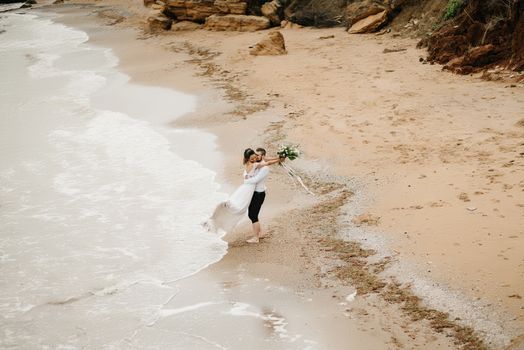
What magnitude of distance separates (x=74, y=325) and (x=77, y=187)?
16.1ft

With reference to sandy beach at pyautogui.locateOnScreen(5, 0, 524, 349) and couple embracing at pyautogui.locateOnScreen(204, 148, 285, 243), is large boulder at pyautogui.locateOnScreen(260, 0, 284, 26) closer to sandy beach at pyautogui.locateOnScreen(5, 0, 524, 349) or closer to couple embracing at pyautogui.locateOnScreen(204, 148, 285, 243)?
sandy beach at pyautogui.locateOnScreen(5, 0, 524, 349)

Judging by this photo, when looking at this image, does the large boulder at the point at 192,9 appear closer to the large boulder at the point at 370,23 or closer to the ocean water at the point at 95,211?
the large boulder at the point at 370,23

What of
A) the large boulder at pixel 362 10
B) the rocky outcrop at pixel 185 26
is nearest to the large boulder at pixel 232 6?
the rocky outcrop at pixel 185 26

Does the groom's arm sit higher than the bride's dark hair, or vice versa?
the bride's dark hair

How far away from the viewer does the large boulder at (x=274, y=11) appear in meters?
26.1

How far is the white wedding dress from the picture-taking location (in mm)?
8719

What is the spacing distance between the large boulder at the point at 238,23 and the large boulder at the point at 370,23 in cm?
536

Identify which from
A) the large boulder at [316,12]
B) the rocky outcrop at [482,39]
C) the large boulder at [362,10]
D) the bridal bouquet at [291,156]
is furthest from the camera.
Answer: the large boulder at [316,12]

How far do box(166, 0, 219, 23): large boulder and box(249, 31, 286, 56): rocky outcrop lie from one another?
8031mm

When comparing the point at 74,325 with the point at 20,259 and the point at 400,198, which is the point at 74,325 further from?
the point at 400,198

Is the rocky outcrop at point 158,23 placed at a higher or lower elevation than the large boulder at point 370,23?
lower

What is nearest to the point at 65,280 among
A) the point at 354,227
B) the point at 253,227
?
the point at 253,227

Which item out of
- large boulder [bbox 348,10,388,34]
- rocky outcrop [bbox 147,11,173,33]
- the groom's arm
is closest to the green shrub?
large boulder [bbox 348,10,388,34]

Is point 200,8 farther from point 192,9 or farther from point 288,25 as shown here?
point 288,25
